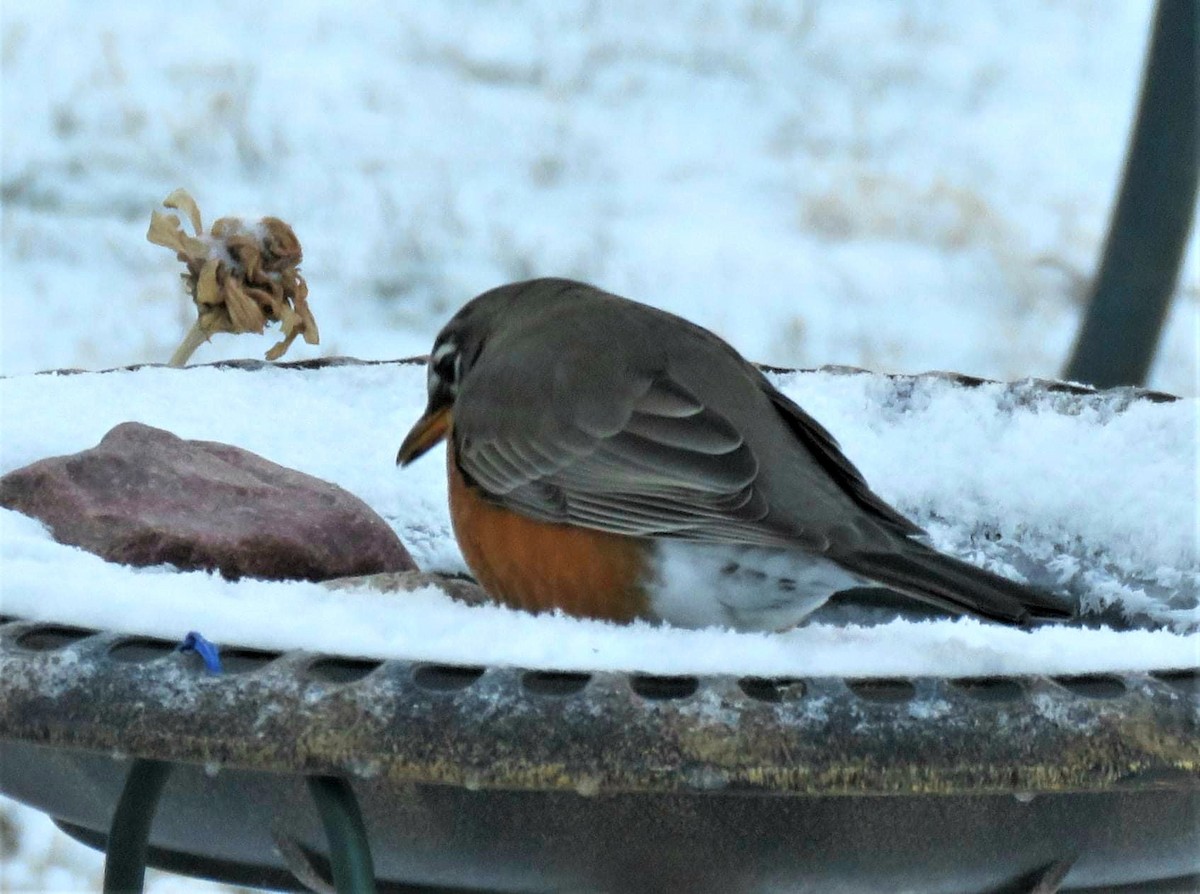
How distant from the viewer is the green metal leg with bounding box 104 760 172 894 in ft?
5.51

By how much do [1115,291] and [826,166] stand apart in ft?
10.2

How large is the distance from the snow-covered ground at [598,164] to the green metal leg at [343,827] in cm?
386

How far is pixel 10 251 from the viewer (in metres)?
6.12

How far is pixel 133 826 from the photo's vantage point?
1.73m

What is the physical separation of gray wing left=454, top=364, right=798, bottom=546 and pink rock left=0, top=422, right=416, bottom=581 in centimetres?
19

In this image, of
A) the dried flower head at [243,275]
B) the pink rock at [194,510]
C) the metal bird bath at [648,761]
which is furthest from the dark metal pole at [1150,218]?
the metal bird bath at [648,761]

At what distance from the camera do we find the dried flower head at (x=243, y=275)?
2.47 metres

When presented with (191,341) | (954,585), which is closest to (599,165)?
(191,341)

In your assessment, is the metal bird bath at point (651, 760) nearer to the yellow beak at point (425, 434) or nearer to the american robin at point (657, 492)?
the american robin at point (657, 492)

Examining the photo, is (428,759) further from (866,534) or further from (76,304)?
(76,304)

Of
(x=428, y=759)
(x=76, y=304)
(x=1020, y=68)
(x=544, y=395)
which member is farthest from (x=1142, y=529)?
(x=1020, y=68)

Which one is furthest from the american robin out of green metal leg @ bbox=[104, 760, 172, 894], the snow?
green metal leg @ bbox=[104, 760, 172, 894]

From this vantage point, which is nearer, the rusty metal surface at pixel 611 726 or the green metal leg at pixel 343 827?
the rusty metal surface at pixel 611 726

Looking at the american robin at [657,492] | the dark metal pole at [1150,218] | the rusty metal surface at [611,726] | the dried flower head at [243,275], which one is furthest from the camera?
the dark metal pole at [1150,218]
